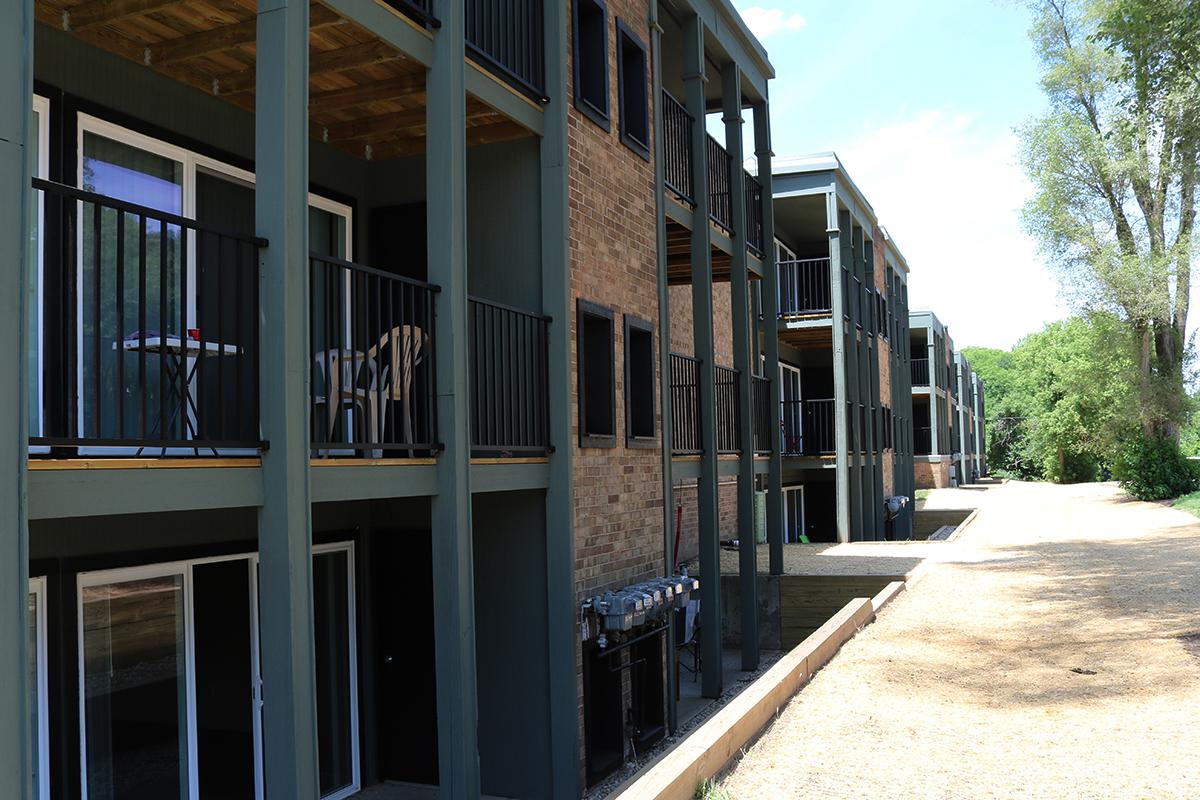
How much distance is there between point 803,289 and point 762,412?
860cm

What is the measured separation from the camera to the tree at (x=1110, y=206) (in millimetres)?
27172

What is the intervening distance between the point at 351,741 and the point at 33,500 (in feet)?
16.7

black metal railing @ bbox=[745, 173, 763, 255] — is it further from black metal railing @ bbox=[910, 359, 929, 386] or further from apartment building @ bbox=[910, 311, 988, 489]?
black metal railing @ bbox=[910, 359, 929, 386]

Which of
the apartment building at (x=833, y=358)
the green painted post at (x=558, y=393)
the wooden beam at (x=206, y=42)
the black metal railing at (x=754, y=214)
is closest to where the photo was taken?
the wooden beam at (x=206, y=42)

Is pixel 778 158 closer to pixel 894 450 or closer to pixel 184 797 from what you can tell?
pixel 894 450

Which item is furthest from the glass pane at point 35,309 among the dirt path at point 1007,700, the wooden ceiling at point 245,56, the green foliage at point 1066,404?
the green foliage at point 1066,404

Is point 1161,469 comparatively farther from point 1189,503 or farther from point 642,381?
point 642,381

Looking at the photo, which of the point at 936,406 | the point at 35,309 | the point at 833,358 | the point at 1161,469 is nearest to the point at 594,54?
the point at 35,309

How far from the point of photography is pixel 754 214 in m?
14.9

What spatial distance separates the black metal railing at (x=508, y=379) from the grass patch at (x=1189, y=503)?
1933 centimetres

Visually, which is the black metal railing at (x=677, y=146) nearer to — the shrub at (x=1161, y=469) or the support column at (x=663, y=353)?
the support column at (x=663, y=353)

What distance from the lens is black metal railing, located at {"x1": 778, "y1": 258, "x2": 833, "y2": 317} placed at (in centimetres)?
2192

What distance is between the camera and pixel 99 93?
21.6 ft

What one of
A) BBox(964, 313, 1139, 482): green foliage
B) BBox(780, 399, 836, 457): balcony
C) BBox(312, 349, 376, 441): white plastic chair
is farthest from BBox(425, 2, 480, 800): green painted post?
BBox(964, 313, 1139, 482): green foliage
